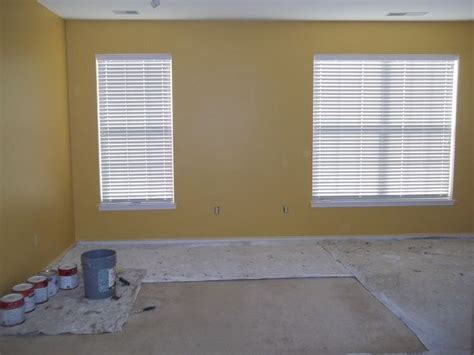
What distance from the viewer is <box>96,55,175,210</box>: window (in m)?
5.03

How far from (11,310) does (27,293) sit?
9.0 inches

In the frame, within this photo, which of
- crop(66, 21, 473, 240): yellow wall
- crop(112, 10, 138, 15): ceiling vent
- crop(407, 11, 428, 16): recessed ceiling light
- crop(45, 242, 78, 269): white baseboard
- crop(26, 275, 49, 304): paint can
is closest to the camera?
crop(26, 275, 49, 304): paint can

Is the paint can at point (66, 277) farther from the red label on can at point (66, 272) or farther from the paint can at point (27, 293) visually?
the paint can at point (27, 293)

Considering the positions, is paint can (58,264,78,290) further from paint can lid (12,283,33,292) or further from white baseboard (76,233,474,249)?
white baseboard (76,233,474,249)

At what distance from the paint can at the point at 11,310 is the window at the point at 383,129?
3357 mm

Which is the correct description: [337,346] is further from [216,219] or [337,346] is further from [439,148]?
[439,148]

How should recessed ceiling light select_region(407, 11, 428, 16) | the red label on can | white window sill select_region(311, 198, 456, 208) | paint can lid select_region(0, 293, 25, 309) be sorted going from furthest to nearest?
white window sill select_region(311, 198, 456, 208), recessed ceiling light select_region(407, 11, 428, 16), the red label on can, paint can lid select_region(0, 293, 25, 309)

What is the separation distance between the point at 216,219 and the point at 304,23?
2532 millimetres

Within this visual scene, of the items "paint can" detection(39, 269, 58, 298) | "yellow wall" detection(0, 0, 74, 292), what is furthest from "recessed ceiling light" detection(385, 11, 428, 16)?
"paint can" detection(39, 269, 58, 298)

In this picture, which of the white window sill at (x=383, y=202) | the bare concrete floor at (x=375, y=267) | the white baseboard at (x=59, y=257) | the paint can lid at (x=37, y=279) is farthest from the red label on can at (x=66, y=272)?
the white window sill at (x=383, y=202)

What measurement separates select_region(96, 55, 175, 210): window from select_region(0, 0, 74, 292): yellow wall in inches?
16.9

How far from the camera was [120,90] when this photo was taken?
505 centimetres

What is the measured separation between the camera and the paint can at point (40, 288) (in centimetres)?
347

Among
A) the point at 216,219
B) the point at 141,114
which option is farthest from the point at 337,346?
the point at 141,114
